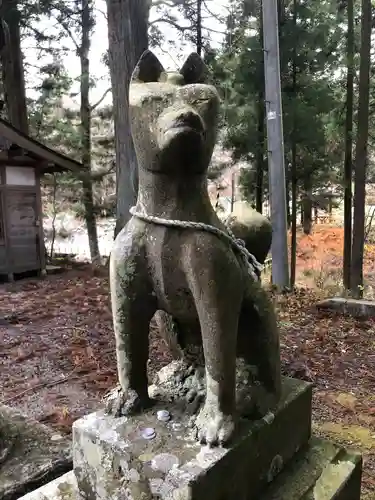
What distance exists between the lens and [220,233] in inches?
59.9

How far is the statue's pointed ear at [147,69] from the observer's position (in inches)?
59.7

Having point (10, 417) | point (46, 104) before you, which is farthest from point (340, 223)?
point (10, 417)

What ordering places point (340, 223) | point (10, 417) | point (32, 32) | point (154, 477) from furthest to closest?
point (340, 223), point (32, 32), point (10, 417), point (154, 477)

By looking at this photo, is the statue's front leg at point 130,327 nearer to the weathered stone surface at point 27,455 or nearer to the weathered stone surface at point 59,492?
the weathered stone surface at point 59,492

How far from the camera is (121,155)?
6211mm

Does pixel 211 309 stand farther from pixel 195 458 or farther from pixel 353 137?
pixel 353 137

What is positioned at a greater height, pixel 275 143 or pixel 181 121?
pixel 275 143

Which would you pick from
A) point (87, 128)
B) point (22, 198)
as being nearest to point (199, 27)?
point (87, 128)

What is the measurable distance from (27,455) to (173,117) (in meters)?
1.94

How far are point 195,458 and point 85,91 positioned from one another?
1182 centimetres

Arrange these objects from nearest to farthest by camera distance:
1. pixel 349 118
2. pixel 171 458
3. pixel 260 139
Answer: pixel 171 458 → pixel 260 139 → pixel 349 118

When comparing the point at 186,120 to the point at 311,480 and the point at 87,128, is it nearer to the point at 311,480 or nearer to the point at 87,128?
the point at 311,480

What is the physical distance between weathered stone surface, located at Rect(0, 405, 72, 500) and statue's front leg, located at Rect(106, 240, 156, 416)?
0.76 metres

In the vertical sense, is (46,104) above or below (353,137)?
above
